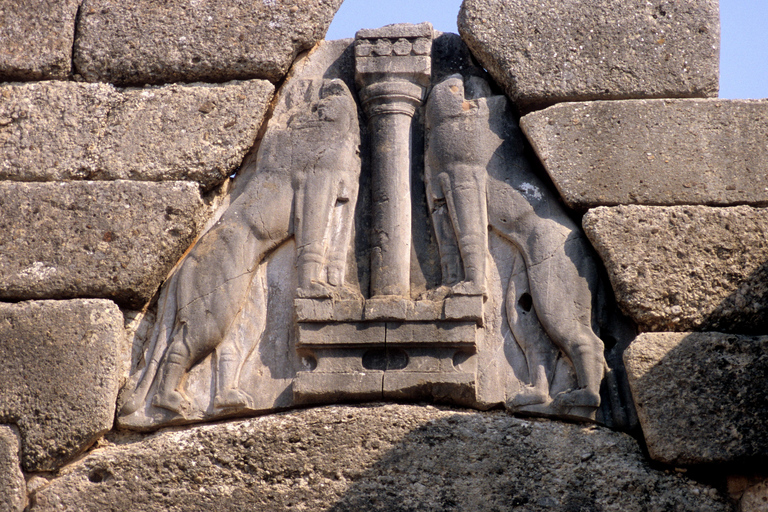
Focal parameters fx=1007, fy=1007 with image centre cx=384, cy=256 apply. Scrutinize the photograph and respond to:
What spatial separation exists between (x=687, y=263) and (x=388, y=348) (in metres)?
1.36

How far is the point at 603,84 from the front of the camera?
4.75 meters

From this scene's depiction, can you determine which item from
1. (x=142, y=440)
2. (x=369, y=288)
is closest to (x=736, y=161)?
(x=369, y=288)

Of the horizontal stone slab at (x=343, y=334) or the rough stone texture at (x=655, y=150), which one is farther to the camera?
the rough stone texture at (x=655, y=150)

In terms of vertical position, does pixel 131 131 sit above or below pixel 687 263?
above

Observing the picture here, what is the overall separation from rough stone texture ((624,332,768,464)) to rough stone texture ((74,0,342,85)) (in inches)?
87.6

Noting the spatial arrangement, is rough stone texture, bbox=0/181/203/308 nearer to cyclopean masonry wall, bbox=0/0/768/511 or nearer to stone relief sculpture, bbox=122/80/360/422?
cyclopean masonry wall, bbox=0/0/768/511

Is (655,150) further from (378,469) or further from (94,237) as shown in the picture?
(94,237)

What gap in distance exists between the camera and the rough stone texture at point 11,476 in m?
4.26

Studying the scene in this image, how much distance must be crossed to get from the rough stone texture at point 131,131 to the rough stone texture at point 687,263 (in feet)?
5.67

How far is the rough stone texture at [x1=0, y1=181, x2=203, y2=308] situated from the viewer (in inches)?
180

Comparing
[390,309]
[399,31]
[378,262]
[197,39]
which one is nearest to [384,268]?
[378,262]

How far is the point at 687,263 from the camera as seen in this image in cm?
439

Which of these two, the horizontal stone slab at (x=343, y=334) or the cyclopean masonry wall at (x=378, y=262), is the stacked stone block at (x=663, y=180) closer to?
the cyclopean masonry wall at (x=378, y=262)

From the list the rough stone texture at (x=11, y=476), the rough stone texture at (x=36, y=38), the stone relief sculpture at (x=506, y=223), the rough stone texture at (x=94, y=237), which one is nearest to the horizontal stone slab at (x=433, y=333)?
the stone relief sculpture at (x=506, y=223)
